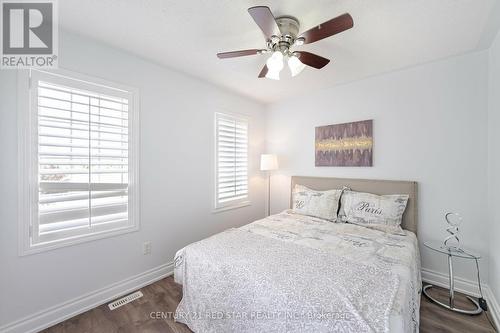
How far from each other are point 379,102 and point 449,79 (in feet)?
2.20

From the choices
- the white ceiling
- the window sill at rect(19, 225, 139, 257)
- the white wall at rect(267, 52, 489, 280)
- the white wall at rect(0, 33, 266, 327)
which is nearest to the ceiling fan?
the white ceiling

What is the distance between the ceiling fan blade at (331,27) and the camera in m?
1.28

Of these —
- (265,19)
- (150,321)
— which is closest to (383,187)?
(265,19)

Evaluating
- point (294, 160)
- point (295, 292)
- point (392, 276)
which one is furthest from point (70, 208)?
point (294, 160)

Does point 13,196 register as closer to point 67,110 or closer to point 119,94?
point 67,110

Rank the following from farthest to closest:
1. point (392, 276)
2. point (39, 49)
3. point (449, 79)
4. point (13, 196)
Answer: point (449, 79), point (39, 49), point (13, 196), point (392, 276)

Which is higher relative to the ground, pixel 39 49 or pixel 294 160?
pixel 39 49

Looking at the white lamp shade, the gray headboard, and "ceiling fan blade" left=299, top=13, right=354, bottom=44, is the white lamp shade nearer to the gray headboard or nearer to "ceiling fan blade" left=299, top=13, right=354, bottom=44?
the gray headboard

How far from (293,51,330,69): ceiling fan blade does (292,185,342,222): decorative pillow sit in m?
1.71

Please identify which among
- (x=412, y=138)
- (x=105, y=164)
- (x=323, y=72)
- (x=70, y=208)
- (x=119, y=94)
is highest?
(x=323, y=72)

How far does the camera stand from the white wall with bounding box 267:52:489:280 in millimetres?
2135

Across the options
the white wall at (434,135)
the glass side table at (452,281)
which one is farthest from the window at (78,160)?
the glass side table at (452,281)

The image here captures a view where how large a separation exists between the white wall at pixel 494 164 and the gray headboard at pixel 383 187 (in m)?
0.59

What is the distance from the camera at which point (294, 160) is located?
3576mm
